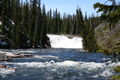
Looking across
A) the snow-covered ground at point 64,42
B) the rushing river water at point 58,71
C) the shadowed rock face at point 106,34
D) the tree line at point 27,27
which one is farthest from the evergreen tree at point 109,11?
the snow-covered ground at point 64,42

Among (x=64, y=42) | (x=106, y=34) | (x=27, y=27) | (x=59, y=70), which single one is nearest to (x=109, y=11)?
(x=59, y=70)

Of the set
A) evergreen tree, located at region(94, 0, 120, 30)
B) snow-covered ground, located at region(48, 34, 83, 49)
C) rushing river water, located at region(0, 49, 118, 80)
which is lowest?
rushing river water, located at region(0, 49, 118, 80)

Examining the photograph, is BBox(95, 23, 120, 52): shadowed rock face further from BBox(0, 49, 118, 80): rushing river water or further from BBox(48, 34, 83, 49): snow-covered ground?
BBox(48, 34, 83, 49): snow-covered ground

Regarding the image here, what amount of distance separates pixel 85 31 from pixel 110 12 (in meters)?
74.0

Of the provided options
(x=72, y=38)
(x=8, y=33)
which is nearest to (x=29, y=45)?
(x=8, y=33)

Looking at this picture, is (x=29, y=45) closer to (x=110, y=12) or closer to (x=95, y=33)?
(x=95, y=33)

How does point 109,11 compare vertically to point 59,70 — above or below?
above

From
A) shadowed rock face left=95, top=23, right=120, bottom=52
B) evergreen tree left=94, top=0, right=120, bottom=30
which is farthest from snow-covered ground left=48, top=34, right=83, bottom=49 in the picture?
evergreen tree left=94, top=0, right=120, bottom=30

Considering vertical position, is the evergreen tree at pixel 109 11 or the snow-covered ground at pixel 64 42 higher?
the evergreen tree at pixel 109 11

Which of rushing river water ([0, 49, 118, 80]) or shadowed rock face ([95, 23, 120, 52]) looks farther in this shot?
shadowed rock face ([95, 23, 120, 52])

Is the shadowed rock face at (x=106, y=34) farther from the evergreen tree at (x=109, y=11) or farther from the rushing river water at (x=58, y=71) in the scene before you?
the evergreen tree at (x=109, y=11)

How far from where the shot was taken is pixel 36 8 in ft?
379

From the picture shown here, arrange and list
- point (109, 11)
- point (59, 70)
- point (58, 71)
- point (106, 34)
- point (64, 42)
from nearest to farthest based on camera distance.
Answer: point (109, 11)
point (58, 71)
point (59, 70)
point (106, 34)
point (64, 42)

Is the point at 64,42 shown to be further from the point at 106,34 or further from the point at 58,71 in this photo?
the point at 58,71
